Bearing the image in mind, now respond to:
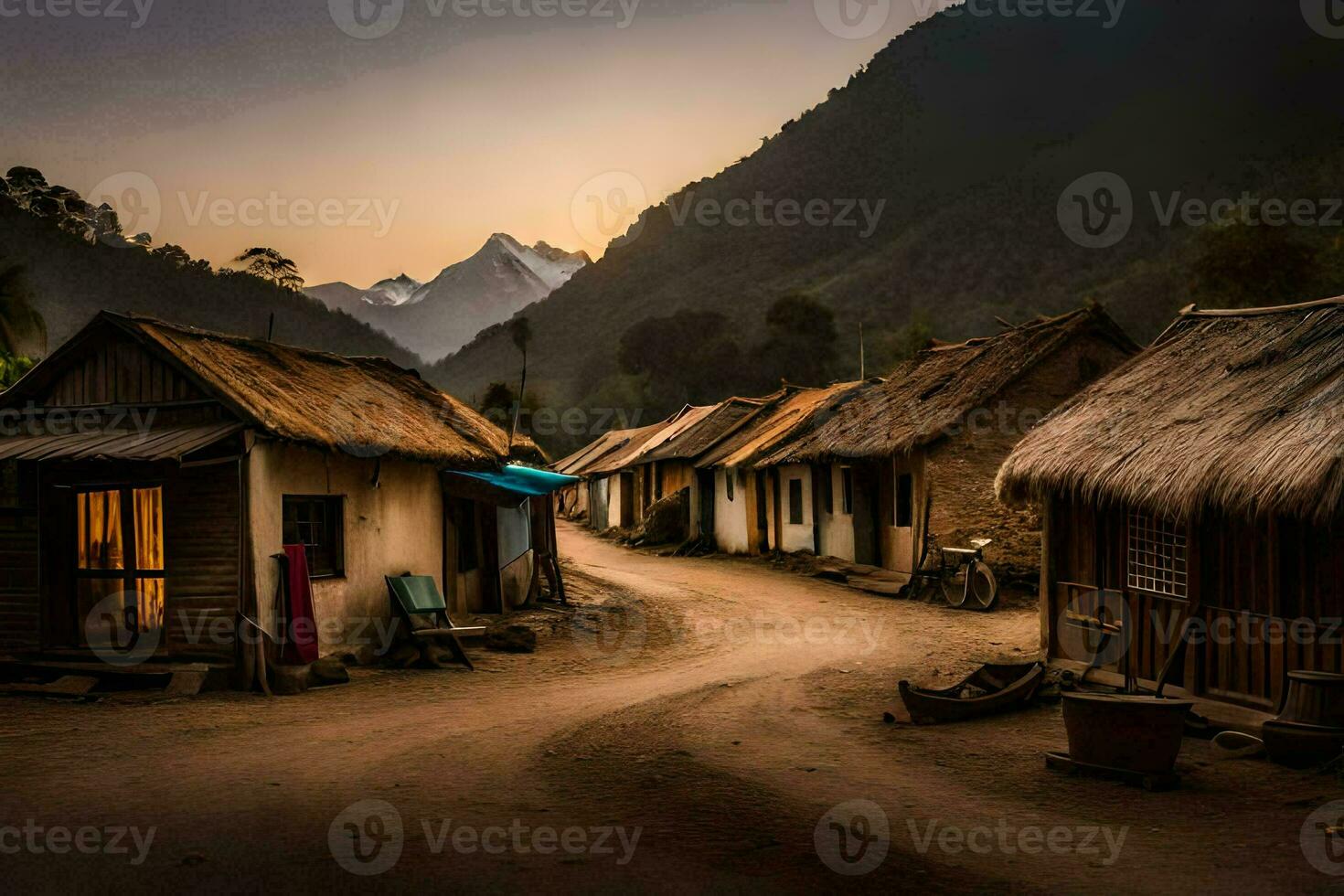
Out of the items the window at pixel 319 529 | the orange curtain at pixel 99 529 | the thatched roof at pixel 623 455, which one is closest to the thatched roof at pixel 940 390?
the window at pixel 319 529

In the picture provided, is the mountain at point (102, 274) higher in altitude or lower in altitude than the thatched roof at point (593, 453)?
higher

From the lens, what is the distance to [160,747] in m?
8.94

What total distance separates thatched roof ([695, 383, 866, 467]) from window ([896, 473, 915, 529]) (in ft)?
13.9

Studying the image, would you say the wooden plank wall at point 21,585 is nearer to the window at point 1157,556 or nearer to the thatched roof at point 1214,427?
the thatched roof at point 1214,427

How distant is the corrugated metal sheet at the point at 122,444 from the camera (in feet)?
36.6

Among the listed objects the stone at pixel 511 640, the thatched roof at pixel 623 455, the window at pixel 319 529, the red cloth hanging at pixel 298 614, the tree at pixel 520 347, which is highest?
the tree at pixel 520 347

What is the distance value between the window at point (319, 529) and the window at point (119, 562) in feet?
5.37

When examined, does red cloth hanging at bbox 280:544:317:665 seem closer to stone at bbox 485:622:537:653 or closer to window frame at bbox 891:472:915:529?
stone at bbox 485:622:537:653

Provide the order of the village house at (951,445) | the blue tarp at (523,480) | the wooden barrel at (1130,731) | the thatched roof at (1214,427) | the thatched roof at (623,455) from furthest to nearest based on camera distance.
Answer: the thatched roof at (623,455), the village house at (951,445), the blue tarp at (523,480), the thatched roof at (1214,427), the wooden barrel at (1130,731)

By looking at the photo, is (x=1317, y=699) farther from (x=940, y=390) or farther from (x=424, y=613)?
(x=940, y=390)

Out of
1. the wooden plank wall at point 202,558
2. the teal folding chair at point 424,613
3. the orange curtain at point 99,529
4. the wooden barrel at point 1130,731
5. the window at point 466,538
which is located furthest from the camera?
the window at point 466,538

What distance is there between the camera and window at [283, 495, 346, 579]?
13.1m

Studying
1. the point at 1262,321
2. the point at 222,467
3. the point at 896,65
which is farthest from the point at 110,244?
the point at 896,65

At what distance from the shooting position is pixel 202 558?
12.0 metres
